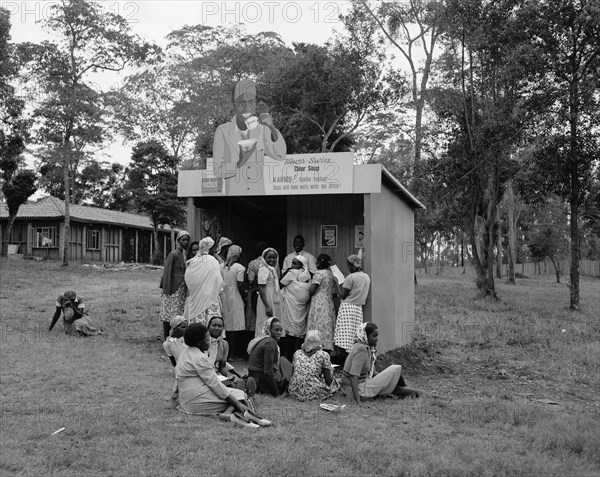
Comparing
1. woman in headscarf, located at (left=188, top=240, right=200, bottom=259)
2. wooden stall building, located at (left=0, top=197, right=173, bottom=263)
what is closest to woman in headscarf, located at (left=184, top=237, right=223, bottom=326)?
woman in headscarf, located at (left=188, top=240, right=200, bottom=259)

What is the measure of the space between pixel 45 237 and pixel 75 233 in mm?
1583

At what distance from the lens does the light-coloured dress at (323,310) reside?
9141mm

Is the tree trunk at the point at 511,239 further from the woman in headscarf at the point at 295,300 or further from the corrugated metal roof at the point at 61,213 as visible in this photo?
the woman in headscarf at the point at 295,300

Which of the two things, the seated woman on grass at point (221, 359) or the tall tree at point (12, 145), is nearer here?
the seated woman on grass at point (221, 359)

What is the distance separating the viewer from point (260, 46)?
30.4 m

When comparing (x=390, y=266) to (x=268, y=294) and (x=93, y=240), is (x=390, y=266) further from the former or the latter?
(x=93, y=240)

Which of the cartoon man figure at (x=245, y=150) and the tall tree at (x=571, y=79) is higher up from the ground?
the tall tree at (x=571, y=79)

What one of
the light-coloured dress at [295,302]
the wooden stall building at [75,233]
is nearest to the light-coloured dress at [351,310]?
the light-coloured dress at [295,302]

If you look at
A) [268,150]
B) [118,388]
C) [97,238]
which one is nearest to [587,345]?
[268,150]

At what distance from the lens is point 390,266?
1063cm

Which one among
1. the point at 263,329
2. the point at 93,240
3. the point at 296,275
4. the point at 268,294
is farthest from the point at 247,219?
the point at 93,240

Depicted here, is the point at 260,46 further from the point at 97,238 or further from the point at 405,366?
the point at 405,366

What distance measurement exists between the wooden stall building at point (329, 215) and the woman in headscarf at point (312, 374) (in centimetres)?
183

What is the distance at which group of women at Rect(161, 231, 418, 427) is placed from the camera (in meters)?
6.49
